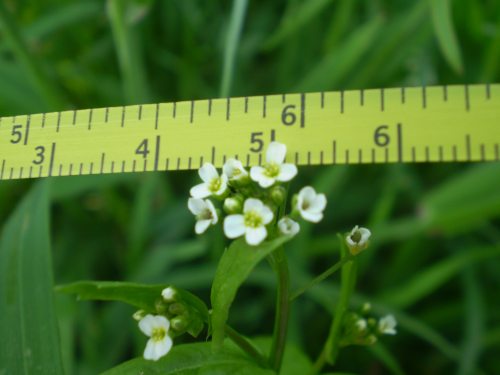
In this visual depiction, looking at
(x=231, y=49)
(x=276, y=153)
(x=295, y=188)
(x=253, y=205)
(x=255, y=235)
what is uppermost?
(x=231, y=49)

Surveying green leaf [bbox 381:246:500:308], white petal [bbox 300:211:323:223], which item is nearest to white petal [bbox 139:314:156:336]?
white petal [bbox 300:211:323:223]

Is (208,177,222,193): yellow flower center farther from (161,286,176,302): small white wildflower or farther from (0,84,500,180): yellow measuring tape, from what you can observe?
(161,286,176,302): small white wildflower

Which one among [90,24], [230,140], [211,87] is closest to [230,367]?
[230,140]

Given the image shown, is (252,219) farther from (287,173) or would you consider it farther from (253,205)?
(287,173)

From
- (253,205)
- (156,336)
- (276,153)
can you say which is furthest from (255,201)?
(156,336)

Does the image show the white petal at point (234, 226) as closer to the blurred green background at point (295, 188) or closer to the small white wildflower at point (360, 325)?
the small white wildflower at point (360, 325)

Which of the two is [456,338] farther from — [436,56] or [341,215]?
[436,56]
